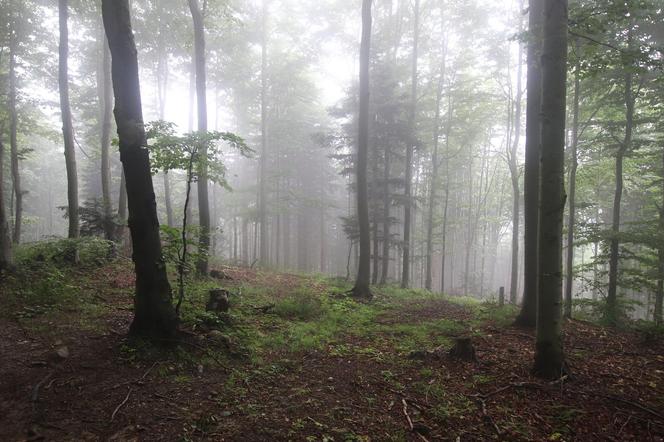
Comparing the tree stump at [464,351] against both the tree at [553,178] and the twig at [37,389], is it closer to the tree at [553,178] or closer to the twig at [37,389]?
the tree at [553,178]

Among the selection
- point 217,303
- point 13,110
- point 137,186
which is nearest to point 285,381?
point 217,303

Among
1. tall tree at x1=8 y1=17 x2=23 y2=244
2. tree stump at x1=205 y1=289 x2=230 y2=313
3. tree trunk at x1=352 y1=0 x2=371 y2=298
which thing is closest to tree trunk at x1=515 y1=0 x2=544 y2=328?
tree trunk at x1=352 y1=0 x2=371 y2=298

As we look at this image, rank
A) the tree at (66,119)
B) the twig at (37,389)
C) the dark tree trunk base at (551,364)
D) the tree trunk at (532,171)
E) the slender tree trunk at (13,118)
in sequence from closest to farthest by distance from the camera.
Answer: the twig at (37,389)
the dark tree trunk base at (551,364)
the tree trunk at (532,171)
the tree at (66,119)
the slender tree trunk at (13,118)

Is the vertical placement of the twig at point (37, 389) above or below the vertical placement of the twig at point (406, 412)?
→ above

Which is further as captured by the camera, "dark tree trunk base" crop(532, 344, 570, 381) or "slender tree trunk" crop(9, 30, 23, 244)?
"slender tree trunk" crop(9, 30, 23, 244)

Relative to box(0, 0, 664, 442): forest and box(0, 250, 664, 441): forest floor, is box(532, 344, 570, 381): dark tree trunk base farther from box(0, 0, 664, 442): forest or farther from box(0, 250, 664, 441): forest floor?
box(0, 250, 664, 441): forest floor

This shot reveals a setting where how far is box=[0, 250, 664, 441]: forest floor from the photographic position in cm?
369

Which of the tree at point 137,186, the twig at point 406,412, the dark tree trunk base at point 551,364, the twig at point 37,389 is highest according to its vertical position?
the tree at point 137,186

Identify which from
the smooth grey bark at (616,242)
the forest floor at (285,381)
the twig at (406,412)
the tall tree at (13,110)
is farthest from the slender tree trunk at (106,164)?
the smooth grey bark at (616,242)

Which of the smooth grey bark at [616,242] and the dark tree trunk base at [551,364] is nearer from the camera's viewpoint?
the dark tree trunk base at [551,364]

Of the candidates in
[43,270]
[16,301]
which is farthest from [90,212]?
[16,301]

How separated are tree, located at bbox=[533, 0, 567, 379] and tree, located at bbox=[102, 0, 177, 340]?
5763 millimetres

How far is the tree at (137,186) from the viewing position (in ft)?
16.2

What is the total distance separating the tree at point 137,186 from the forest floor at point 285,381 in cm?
45
